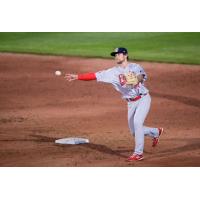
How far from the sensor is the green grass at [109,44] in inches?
504

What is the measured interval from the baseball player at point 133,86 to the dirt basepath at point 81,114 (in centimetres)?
42

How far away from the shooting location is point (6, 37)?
503 inches

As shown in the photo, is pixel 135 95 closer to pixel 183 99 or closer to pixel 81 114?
pixel 81 114

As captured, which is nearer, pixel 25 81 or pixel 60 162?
pixel 60 162

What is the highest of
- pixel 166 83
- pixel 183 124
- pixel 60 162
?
pixel 166 83

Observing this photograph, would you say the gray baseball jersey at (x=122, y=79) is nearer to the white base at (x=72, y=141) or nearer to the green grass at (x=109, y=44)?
the white base at (x=72, y=141)

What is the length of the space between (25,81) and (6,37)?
99 centimetres

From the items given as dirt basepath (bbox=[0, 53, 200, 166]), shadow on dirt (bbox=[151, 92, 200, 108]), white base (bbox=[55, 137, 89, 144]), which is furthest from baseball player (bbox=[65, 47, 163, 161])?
shadow on dirt (bbox=[151, 92, 200, 108])

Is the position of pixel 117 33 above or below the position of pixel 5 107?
above

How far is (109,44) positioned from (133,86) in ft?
7.15

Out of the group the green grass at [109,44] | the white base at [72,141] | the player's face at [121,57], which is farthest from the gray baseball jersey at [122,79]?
the green grass at [109,44]

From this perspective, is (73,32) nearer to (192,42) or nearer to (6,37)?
(6,37)

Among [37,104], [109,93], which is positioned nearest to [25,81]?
[37,104]

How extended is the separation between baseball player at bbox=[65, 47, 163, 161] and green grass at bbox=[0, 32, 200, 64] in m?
1.76
